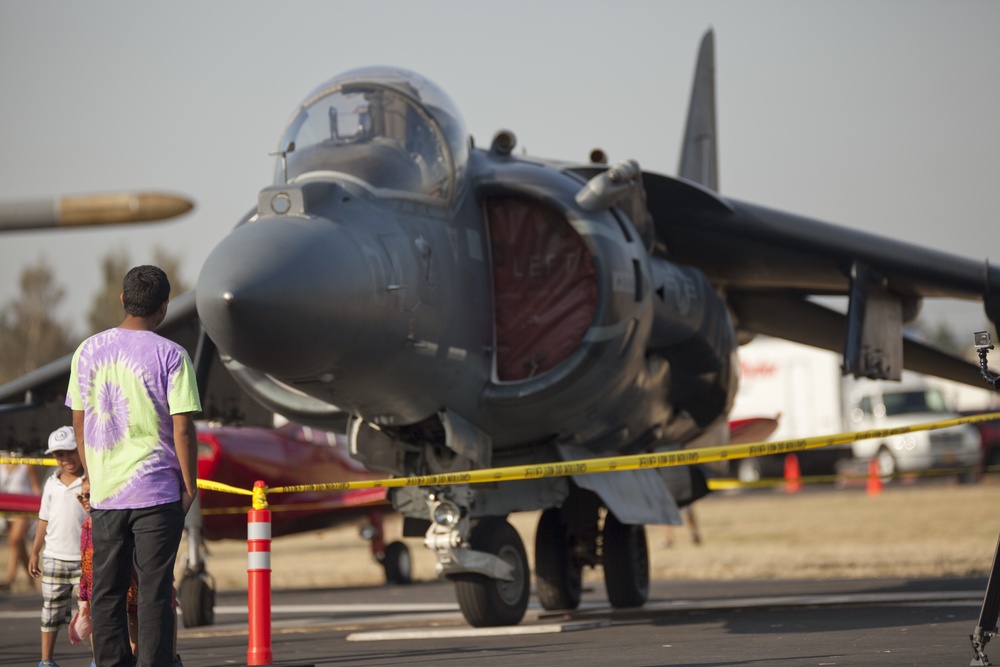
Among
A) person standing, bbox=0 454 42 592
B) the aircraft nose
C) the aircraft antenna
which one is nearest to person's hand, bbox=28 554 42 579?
the aircraft nose

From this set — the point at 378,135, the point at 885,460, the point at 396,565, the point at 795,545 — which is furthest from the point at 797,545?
the point at 885,460

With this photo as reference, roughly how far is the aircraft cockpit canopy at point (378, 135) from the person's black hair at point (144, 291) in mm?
2794

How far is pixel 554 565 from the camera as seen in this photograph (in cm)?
1088

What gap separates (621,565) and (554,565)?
64cm

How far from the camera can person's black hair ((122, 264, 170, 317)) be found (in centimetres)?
557

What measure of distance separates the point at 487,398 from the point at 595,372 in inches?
28.0

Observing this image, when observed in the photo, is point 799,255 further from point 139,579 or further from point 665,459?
point 139,579

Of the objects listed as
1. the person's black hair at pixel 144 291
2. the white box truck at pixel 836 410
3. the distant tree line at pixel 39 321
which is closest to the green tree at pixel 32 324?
the distant tree line at pixel 39 321

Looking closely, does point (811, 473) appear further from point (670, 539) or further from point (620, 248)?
point (620, 248)

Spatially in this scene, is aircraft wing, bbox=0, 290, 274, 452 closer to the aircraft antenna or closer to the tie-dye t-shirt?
the aircraft antenna

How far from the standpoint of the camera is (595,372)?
9141 mm

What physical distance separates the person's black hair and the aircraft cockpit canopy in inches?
110

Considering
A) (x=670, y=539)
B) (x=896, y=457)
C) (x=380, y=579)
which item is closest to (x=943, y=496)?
(x=896, y=457)

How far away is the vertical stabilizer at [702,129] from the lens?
14.9 meters
